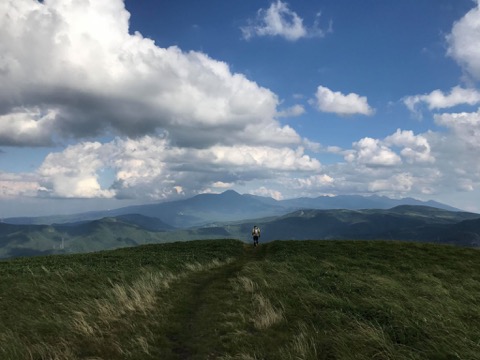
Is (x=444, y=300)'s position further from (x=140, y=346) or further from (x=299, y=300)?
(x=140, y=346)

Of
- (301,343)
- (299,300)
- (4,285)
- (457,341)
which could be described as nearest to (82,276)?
(4,285)

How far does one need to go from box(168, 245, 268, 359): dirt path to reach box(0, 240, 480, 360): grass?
5cm

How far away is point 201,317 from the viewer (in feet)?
49.3

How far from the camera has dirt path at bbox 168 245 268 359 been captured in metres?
11.3

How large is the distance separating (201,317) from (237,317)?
1822 millimetres

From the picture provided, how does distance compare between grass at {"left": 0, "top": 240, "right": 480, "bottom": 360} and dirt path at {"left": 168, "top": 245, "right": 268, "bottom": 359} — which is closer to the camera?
grass at {"left": 0, "top": 240, "right": 480, "bottom": 360}

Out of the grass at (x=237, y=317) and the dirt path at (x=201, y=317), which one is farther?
the dirt path at (x=201, y=317)

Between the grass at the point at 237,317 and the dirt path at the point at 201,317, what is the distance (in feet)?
0.16

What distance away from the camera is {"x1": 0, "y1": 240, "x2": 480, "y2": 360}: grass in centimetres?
1027

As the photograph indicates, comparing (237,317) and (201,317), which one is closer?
(237,317)

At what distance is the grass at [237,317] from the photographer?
404 inches

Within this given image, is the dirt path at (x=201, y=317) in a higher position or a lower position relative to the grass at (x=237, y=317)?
lower

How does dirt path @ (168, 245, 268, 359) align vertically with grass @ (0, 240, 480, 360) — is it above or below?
below

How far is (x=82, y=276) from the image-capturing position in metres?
22.1
